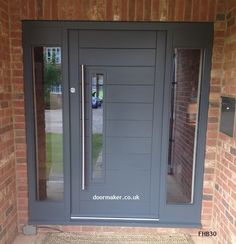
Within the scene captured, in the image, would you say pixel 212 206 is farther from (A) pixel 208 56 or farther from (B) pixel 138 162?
(A) pixel 208 56

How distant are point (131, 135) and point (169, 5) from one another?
3.88 feet

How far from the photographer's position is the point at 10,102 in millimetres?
2525

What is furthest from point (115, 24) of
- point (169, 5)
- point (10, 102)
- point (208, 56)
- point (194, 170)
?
point (194, 170)

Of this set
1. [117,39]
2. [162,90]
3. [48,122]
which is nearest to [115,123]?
[162,90]

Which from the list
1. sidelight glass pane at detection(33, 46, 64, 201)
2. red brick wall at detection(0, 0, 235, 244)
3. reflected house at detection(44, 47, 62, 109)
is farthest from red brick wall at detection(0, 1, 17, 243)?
reflected house at detection(44, 47, 62, 109)

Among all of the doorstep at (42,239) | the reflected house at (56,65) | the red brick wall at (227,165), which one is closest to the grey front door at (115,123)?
the reflected house at (56,65)

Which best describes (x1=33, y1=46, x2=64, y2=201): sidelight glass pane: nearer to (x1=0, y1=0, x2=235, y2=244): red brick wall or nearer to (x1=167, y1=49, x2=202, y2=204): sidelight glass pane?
(x1=0, y1=0, x2=235, y2=244): red brick wall

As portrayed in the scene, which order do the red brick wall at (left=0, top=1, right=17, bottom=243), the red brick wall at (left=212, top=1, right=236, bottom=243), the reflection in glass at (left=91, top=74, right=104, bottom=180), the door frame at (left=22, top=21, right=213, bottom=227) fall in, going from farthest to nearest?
the reflection in glass at (left=91, top=74, right=104, bottom=180) < the door frame at (left=22, top=21, right=213, bottom=227) < the red brick wall at (left=0, top=1, right=17, bottom=243) < the red brick wall at (left=212, top=1, right=236, bottom=243)

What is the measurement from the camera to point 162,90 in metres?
2.55

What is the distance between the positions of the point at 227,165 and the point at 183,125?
59 cm

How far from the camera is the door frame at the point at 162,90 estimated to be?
Result: 246cm

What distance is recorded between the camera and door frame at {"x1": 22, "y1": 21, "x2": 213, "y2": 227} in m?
2.46

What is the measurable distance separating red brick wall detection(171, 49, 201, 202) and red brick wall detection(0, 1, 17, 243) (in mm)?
1514

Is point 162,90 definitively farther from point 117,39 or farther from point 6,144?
point 6,144
